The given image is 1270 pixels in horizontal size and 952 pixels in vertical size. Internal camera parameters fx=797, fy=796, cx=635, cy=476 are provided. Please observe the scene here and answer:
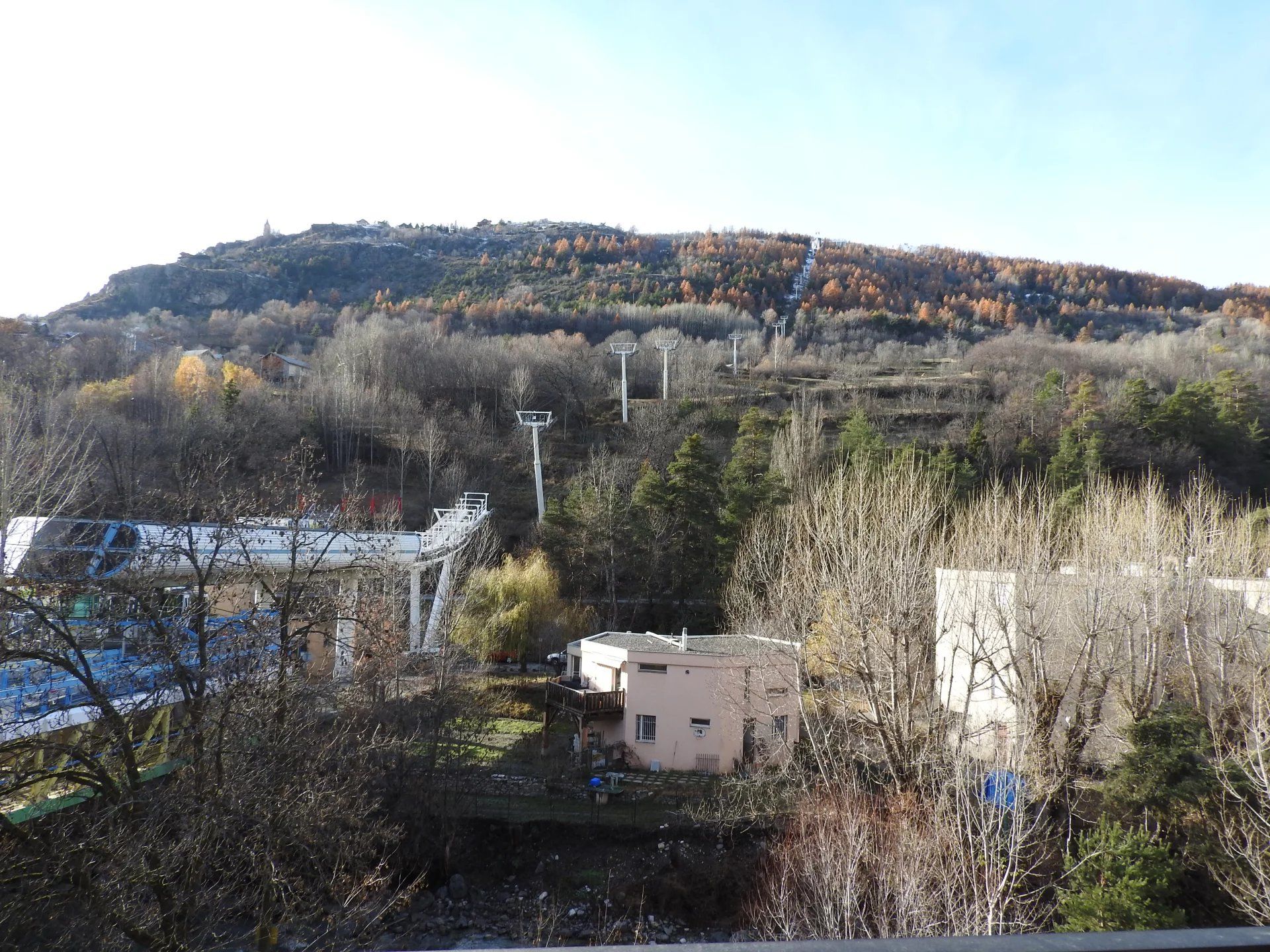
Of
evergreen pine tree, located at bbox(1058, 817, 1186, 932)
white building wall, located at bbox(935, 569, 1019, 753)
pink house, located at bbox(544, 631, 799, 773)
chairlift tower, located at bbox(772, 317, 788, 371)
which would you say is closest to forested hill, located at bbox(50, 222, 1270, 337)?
chairlift tower, located at bbox(772, 317, 788, 371)

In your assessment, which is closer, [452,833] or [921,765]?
[921,765]

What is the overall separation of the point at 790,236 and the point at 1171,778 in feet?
352

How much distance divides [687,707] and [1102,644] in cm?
947

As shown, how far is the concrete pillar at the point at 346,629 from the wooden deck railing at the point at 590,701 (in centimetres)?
525

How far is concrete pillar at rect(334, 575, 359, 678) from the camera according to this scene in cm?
1424

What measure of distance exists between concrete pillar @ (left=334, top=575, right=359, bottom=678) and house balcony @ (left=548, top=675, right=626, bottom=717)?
17.2ft

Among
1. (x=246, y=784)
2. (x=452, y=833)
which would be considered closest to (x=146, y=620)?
(x=246, y=784)

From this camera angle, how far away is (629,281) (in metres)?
88.3

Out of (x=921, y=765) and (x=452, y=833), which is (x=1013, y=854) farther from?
(x=452, y=833)

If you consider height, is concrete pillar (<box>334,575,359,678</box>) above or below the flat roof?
above

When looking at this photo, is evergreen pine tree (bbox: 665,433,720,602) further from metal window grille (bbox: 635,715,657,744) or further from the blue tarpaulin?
the blue tarpaulin

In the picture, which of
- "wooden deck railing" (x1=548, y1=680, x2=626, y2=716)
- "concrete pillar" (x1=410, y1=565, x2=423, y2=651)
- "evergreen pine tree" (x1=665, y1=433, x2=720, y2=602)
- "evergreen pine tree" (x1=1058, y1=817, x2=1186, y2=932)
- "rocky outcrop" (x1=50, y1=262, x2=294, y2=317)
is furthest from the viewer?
"rocky outcrop" (x1=50, y1=262, x2=294, y2=317)

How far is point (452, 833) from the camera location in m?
16.4

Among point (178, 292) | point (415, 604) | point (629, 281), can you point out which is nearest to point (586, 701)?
point (415, 604)
